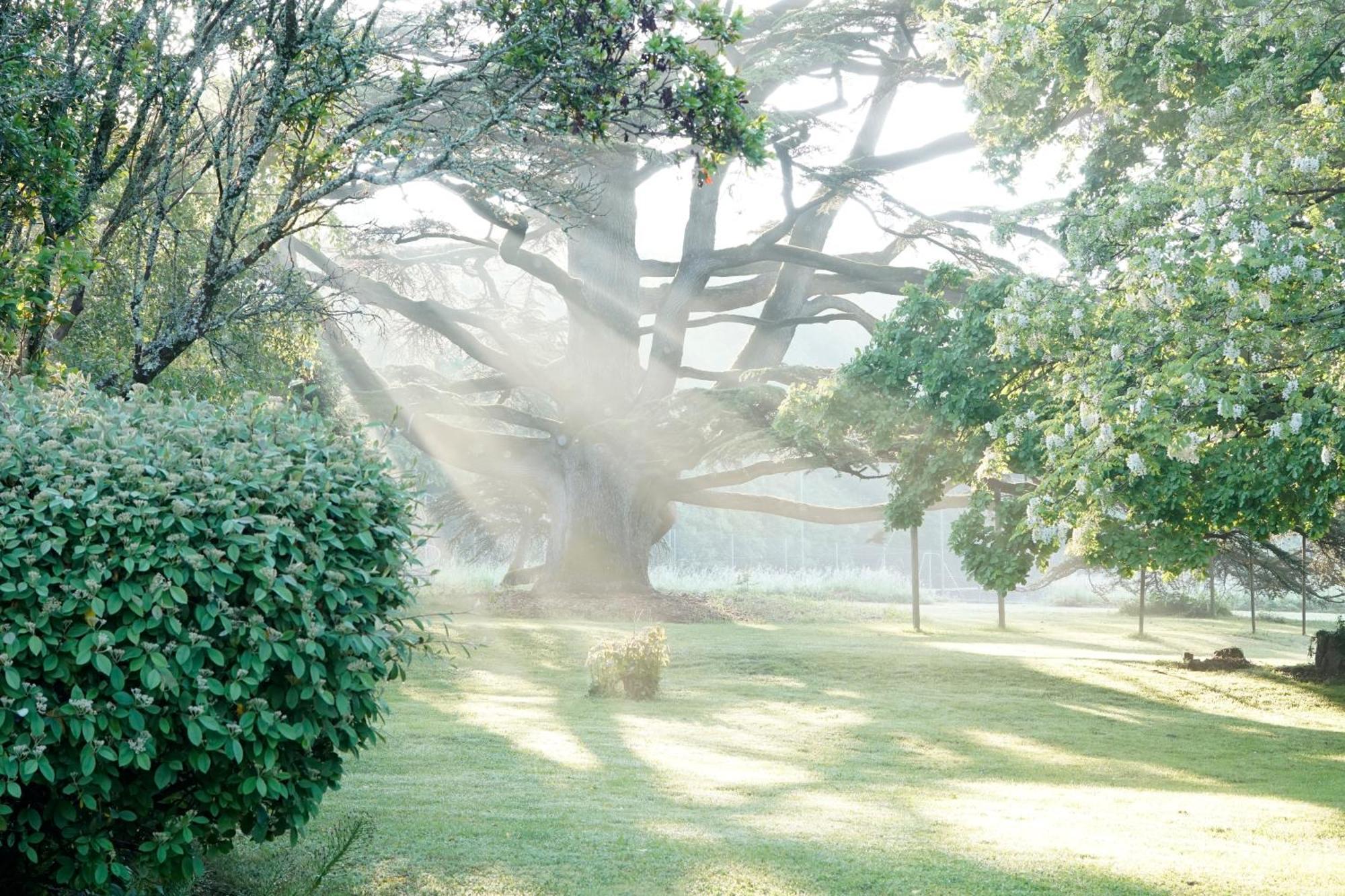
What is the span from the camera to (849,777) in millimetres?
10125

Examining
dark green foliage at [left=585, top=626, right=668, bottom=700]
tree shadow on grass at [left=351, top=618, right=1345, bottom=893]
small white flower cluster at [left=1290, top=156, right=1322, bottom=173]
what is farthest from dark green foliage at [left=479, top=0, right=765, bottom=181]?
dark green foliage at [left=585, top=626, right=668, bottom=700]

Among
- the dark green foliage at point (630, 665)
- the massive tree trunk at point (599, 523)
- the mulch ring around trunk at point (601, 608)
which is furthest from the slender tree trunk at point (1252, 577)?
the dark green foliage at point (630, 665)

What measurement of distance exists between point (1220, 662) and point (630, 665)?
11.1 m

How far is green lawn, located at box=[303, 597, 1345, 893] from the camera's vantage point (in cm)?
633

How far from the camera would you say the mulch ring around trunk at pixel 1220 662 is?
20156 mm

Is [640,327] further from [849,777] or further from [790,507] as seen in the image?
[849,777]

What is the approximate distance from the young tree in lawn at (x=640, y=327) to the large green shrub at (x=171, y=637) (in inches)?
722

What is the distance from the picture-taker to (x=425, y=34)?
8.08m

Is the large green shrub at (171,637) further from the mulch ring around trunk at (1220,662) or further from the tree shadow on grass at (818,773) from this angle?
the mulch ring around trunk at (1220,662)

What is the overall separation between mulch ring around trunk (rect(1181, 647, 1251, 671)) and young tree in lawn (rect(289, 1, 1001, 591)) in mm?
7772

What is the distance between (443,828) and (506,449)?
22.3 metres

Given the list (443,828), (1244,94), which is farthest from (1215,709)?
(443,828)

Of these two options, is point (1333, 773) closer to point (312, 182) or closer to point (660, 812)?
point (660, 812)

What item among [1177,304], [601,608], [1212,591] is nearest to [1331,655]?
[1177,304]
